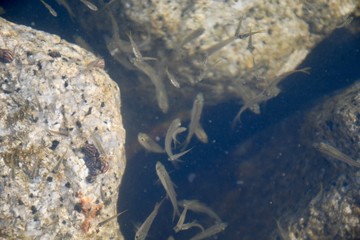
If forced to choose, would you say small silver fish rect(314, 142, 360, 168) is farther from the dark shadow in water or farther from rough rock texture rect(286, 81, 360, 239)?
the dark shadow in water

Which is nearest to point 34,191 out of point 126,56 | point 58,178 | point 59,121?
point 58,178

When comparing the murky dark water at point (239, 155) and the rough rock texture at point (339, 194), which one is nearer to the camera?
the rough rock texture at point (339, 194)

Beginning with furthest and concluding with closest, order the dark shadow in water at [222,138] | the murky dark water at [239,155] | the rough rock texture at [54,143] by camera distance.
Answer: the dark shadow in water at [222,138] → the murky dark water at [239,155] → the rough rock texture at [54,143]

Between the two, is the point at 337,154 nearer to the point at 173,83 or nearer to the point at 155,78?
the point at 173,83

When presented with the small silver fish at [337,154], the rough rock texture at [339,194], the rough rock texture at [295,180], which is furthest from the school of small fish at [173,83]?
the small silver fish at [337,154]

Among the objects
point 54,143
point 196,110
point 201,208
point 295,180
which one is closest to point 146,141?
point 196,110

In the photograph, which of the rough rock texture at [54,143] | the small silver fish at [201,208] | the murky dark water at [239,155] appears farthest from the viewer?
the murky dark water at [239,155]

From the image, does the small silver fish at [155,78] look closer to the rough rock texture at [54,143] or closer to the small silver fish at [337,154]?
the rough rock texture at [54,143]
